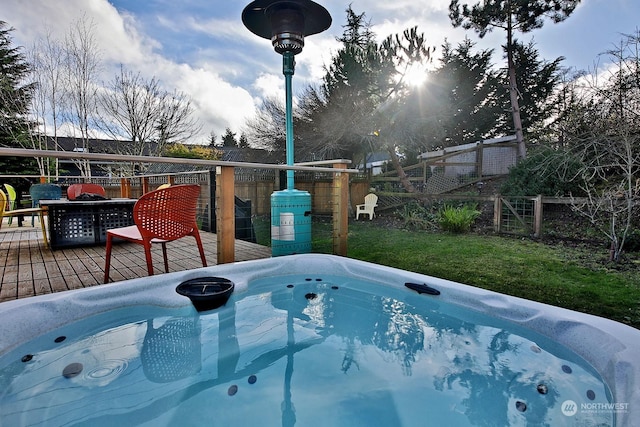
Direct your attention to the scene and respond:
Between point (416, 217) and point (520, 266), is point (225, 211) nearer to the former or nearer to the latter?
point (520, 266)

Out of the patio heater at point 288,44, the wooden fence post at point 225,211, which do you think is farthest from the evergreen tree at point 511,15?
the wooden fence post at point 225,211

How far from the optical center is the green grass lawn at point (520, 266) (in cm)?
261

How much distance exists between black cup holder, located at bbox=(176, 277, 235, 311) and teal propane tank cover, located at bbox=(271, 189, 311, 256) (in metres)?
1.12

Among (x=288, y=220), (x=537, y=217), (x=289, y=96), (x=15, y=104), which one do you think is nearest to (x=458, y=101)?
(x=537, y=217)

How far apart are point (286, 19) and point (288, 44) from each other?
230 millimetres

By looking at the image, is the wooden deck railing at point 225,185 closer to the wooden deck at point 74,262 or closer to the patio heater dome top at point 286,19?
the wooden deck at point 74,262

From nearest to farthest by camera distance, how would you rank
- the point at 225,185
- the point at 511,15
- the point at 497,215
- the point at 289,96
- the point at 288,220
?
the point at 225,185, the point at 288,220, the point at 289,96, the point at 497,215, the point at 511,15

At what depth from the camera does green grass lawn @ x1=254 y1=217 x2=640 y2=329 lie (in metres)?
2.61

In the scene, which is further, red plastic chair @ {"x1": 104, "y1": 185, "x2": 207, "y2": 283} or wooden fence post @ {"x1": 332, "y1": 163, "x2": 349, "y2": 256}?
wooden fence post @ {"x1": 332, "y1": 163, "x2": 349, "y2": 256}

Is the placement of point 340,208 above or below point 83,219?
above

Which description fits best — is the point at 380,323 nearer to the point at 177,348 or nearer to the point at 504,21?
A: the point at 177,348

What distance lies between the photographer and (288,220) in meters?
3.43

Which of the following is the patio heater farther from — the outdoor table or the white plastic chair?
the white plastic chair

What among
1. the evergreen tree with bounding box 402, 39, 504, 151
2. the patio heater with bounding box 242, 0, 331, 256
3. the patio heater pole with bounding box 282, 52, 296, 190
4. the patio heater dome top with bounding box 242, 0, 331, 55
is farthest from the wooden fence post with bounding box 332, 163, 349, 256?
the evergreen tree with bounding box 402, 39, 504, 151
